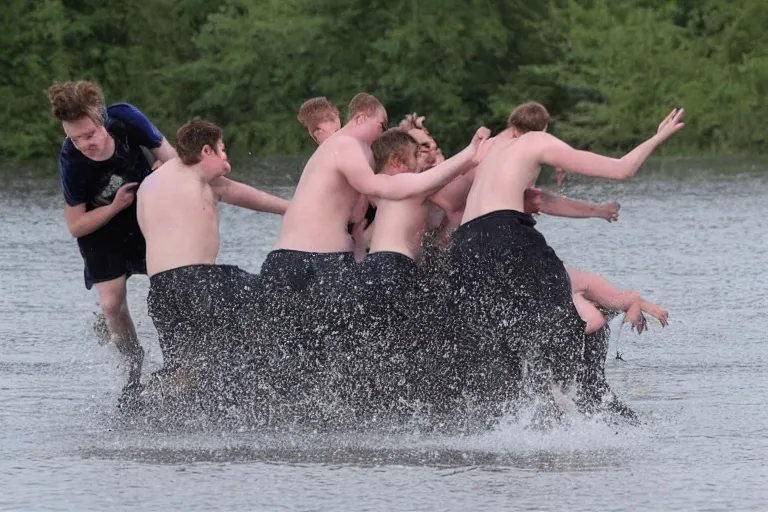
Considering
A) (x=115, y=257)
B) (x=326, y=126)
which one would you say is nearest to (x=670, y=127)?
(x=326, y=126)

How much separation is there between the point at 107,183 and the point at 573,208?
2072 millimetres

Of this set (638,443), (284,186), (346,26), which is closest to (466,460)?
(638,443)

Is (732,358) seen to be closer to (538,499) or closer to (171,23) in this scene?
(538,499)

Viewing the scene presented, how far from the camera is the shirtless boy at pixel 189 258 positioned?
7.97 m

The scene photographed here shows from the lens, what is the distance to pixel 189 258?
8.01 metres

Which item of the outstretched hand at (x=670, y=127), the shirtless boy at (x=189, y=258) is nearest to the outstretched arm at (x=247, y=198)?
the shirtless boy at (x=189, y=258)

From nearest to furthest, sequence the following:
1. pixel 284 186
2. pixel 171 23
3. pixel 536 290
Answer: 1. pixel 536 290
2. pixel 284 186
3. pixel 171 23

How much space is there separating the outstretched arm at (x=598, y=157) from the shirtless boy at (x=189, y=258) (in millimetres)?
1298

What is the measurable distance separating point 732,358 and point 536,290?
2.14 meters

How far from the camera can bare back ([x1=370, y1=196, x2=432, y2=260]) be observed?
312 inches

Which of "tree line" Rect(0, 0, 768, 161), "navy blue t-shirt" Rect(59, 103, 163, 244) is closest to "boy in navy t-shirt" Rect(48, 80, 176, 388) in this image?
"navy blue t-shirt" Rect(59, 103, 163, 244)

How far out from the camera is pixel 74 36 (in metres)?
40.8

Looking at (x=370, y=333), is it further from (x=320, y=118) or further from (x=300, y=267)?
(x=320, y=118)

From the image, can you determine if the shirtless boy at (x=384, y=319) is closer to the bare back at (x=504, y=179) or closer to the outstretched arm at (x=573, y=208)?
the bare back at (x=504, y=179)
